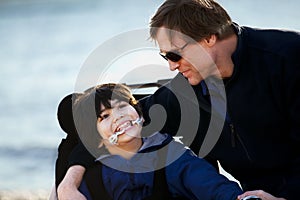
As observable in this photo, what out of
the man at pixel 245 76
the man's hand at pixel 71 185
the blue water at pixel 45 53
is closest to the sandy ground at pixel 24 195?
the blue water at pixel 45 53

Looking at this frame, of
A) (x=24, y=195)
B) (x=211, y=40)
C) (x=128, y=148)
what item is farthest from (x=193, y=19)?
(x=24, y=195)

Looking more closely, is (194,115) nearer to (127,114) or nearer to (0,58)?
(127,114)

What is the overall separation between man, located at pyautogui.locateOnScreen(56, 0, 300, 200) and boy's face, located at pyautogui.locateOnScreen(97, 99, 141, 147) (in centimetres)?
25

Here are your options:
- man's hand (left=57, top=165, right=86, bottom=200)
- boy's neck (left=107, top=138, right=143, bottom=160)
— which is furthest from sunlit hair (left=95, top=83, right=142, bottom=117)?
man's hand (left=57, top=165, right=86, bottom=200)

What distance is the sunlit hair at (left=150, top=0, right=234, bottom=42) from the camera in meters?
3.18

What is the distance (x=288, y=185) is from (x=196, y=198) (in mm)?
356

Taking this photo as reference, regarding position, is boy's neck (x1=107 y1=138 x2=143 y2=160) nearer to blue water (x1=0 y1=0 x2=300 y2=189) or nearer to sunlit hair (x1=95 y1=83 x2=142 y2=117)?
sunlit hair (x1=95 y1=83 x2=142 y2=117)

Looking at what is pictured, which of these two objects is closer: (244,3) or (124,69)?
(124,69)

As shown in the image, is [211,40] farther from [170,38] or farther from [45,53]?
[45,53]

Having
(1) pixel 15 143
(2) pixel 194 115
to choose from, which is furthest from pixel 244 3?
(2) pixel 194 115

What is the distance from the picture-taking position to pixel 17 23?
13.9 m

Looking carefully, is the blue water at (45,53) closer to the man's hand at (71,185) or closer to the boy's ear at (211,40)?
the man's hand at (71,185)

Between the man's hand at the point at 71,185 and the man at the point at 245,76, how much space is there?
0.56 m

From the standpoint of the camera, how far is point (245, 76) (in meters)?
3.19
